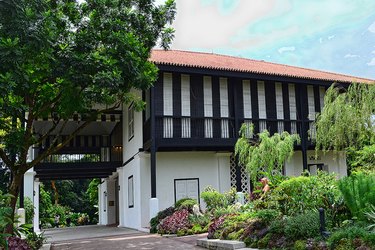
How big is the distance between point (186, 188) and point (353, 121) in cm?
811

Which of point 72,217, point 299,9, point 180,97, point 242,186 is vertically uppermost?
point 299,9

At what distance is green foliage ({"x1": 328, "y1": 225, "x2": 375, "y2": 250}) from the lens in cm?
651

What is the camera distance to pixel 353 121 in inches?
504

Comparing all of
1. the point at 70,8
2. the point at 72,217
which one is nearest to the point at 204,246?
the point at 70,8

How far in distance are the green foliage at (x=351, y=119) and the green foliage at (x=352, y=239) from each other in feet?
20.6

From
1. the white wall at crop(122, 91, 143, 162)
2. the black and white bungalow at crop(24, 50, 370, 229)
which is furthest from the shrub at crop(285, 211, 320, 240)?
the white wall at crop(122, 91, 143, 162)

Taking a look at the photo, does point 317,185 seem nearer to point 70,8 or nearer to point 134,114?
point 70,8

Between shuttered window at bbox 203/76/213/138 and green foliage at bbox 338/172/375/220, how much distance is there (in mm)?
10141

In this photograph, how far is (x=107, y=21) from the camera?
10836 millimetres

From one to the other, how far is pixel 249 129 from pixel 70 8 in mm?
9551

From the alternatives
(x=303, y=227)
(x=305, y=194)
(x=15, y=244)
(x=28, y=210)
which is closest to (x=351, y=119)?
(x=305, y=194)

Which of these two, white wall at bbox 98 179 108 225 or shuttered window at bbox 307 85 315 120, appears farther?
white wall at bbox 98 179 108 225

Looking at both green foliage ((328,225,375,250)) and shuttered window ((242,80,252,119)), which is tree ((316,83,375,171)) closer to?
shuttered window ((242,80,252,119))

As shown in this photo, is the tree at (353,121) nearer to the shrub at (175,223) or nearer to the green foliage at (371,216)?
the green foliage at (371,216)
